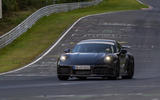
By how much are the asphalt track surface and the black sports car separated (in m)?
0.37

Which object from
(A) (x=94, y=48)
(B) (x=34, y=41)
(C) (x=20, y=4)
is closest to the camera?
(A) (x=94, y=48)

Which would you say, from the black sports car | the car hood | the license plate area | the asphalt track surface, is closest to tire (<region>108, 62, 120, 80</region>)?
the black sports car

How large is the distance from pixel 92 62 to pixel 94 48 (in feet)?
4.50

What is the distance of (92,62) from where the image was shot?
19234 millimetres

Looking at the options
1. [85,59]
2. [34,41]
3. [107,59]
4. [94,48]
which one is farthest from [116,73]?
[34,41]

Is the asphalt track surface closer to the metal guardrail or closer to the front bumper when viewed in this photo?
the front bumper

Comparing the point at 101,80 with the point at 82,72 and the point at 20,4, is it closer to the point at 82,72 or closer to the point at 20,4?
the point at 82,72

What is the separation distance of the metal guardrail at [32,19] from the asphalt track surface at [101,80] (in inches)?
145

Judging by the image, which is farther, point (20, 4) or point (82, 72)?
point (20, 4)

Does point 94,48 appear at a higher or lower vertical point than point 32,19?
higher

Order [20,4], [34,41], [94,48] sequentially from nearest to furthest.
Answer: [94,48], [34,41], [20,4]

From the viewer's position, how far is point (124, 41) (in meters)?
44.5

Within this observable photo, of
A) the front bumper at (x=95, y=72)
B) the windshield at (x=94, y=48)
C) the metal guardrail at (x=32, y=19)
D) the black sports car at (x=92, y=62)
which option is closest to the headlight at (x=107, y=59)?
the black sports car at (x=92, y=62)

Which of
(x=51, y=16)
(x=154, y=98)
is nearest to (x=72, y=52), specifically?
(x=154, y=98)
